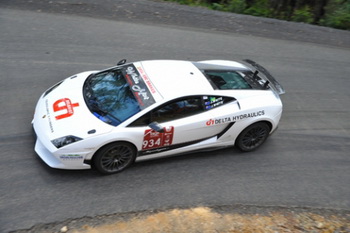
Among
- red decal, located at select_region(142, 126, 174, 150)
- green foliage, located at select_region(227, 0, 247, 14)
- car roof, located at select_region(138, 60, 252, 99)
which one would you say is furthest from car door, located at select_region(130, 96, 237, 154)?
green foliage, located at select_region(227, 0, 247, 14)

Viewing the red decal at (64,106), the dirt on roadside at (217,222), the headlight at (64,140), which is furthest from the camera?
the red decal at (64,106)

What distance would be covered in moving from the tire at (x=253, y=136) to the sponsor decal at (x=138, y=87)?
1999 millimetres

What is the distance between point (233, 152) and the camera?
6.56 meters

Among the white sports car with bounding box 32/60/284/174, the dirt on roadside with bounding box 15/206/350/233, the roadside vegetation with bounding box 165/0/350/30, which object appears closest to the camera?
the dirt on roadside with bounding box 15/206/350/233

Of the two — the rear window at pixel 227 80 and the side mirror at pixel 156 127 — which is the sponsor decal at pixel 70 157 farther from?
the rear window at pixel 227 80

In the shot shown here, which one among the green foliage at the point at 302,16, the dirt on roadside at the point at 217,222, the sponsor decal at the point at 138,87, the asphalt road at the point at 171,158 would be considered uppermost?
the green foliage at the point at 302,16

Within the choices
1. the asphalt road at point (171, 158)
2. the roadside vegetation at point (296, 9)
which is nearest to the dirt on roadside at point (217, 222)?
the asphalt road at point (171, 158)

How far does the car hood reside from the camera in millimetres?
5219

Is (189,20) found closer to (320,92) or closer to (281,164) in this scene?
(320,92)

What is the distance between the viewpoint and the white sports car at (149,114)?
5.26 metres

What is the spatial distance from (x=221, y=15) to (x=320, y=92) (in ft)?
17.0

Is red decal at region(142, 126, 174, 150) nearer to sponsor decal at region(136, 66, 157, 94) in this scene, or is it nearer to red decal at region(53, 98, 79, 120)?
sponsor decal at region(136, 66, 157, 94)

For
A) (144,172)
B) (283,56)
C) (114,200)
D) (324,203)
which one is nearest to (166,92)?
(144,172)

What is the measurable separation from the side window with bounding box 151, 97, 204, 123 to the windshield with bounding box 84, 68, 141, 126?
36 cm
